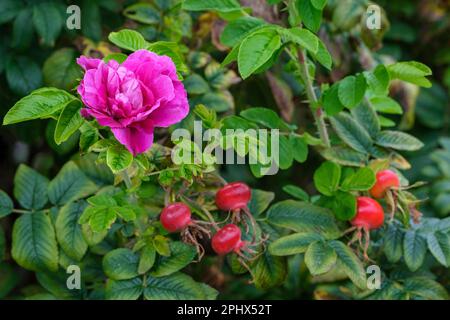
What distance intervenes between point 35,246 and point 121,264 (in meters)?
0.14

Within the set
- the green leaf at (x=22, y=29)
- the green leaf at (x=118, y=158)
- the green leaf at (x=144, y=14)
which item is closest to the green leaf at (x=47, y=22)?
the green leaf at (x=22, y=29)

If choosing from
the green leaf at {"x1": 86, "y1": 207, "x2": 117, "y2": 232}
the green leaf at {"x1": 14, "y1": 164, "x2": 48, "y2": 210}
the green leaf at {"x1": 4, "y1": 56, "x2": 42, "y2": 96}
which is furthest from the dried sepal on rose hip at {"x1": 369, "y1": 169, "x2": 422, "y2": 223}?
the green leaf at {"x1": 4, "y1": 56, "x2": 42, "y2": 96}

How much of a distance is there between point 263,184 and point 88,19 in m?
0.55

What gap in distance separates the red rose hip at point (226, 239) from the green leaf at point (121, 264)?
128mm

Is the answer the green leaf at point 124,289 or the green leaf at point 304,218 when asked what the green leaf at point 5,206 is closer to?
the green leaf at point 124,289

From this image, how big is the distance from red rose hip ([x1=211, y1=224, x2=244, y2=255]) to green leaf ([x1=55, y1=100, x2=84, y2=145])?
0.27 m

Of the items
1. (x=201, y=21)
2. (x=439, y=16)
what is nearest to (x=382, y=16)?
(x=201, y=21)

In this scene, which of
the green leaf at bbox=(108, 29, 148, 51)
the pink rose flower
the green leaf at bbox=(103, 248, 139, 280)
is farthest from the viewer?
the green leaf at bbox=(103, 248, 139, 280)

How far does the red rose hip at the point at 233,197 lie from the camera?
1079 mm

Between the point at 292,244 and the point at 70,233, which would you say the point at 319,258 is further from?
the point at 70,233

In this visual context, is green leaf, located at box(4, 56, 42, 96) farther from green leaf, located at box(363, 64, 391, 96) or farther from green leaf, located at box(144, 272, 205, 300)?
green leaf, located at box(363, 64, 391, 96)

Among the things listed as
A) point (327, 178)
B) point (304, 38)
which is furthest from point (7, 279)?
point (304, 38)

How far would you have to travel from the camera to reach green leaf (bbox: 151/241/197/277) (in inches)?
42.1
